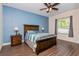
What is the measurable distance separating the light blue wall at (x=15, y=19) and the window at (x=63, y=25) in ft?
4.83

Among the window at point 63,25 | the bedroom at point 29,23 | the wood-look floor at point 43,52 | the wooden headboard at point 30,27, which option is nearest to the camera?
the wood-look floor at point 43,52

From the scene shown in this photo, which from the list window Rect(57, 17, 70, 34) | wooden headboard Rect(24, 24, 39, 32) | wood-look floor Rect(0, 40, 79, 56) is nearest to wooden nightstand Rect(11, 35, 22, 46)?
wood-look floor Rect(0, 40, 79, 56)

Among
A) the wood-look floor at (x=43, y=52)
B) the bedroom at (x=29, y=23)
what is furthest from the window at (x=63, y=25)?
the wood-look floor at (x=43, y=52)

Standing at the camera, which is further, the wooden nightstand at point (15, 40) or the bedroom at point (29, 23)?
the wooden nightstand at point (15, 40)

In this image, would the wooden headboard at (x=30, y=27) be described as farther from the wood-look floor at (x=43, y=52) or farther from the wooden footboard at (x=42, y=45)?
the wooden footboard at (x=42, y=45)

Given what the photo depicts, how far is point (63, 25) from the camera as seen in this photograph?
5.93 m

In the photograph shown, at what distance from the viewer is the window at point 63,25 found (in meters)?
5.55

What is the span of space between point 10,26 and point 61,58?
4122 millimetres

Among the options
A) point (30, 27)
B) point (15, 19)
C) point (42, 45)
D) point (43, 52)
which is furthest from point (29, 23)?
point (43, 52)

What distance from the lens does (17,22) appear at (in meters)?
4.83

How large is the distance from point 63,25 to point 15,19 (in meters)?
3.27

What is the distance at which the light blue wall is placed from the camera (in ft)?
14.1

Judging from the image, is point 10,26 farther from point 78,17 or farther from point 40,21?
point 78,17

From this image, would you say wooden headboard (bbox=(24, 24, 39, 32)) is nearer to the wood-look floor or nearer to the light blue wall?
the light blue wall
